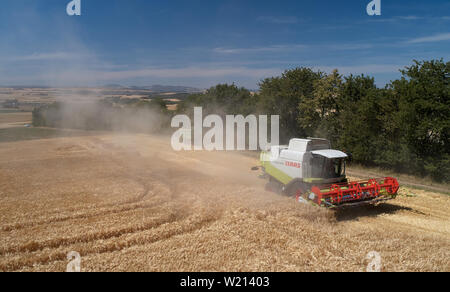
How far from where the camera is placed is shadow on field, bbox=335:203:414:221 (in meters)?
10.00

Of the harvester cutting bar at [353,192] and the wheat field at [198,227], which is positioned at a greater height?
the harvester cutting bar at [353,192]

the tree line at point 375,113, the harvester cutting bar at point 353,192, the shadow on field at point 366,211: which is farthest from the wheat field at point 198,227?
the tree line at point 375,113

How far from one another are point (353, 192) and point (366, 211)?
1436 mm

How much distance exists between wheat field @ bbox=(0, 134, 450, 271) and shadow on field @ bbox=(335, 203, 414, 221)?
0.12ft

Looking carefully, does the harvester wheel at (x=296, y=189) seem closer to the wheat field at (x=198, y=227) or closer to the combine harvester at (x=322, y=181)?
the combine harvester at (x=322, y=181)

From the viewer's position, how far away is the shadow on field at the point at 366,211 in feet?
32.8

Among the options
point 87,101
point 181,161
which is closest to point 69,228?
point 181,161

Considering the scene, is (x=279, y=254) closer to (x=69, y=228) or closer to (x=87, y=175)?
(x=69, y=228)

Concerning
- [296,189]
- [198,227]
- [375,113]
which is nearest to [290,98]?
[375,113]

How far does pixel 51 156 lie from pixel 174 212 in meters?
15.9

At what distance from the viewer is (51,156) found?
21.9 metres

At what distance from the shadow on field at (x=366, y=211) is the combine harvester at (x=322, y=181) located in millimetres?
537

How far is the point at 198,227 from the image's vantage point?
888 centimetres

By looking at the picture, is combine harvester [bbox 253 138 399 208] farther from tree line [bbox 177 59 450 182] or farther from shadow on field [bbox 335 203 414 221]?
tree line [bbox 177 59 450 182]
